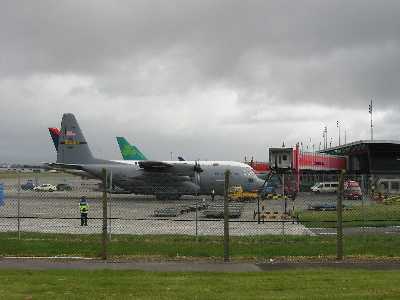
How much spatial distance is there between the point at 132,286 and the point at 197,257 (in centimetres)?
419

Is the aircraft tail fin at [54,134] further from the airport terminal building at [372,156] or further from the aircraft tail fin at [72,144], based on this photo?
the airport terminal building at [372,156]

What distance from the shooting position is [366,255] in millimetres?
13867

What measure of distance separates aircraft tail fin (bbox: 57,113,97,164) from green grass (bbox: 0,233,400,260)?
30.4 meters

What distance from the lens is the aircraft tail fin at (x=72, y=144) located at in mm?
48375

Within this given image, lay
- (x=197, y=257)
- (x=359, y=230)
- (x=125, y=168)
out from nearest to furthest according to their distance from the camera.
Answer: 1. (x=197, y=257)
2. (x=359, y=230)
3. (x=125, y=168)

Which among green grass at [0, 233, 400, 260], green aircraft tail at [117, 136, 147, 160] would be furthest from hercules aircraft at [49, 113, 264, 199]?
green grass at [0, 233, 400, 260]

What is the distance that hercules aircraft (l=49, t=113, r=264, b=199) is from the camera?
4469cm

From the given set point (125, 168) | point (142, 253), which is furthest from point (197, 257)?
point (125, 168)

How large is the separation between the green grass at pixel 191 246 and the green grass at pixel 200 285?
2.75 m

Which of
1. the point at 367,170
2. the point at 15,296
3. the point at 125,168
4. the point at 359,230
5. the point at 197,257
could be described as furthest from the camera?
the point at 367,170

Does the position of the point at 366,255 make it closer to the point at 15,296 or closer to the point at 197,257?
the point at 197,257

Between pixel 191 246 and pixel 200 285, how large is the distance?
5.68 m

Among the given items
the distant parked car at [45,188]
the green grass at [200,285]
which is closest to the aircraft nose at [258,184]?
the distant parked car at [45,188]

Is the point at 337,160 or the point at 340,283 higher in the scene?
the point at 337,160
